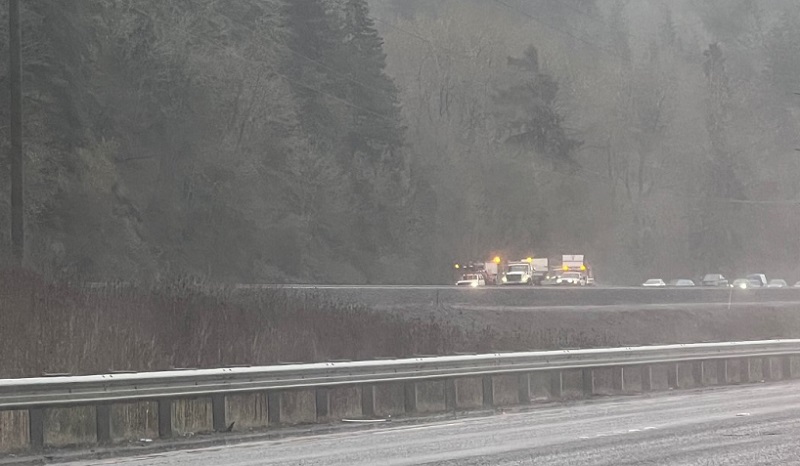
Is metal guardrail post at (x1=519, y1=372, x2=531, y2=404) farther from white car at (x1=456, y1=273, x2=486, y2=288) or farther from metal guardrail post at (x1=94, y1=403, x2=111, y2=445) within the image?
white car at (x1=456, y1=273, x2=486, y2=288)

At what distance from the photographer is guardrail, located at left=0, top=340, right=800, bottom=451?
15.1m

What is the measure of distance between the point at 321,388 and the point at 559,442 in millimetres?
4613

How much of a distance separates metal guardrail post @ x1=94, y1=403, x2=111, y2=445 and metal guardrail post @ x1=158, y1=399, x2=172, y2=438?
30.9 inches

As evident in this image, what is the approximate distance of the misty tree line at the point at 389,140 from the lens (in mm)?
52750

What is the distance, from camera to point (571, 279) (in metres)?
69.4

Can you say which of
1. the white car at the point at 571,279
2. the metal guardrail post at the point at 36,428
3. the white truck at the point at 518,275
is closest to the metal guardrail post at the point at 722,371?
the metal guardrail post at the point at 36,428

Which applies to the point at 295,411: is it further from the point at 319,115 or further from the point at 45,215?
the point at 319,115

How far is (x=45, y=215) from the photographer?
4850cm

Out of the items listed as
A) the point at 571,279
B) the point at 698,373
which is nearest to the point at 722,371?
the point at 698,373

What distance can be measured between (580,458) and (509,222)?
241 feet

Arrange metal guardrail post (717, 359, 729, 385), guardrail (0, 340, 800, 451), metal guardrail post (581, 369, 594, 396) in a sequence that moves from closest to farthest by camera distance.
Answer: guardrail (0, 340, 800, 451), metal guardrail post (581, 369, 594, 396), metal guardrail post (717, 359, 729, 385)

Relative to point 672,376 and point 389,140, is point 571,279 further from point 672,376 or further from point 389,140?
point 672,376

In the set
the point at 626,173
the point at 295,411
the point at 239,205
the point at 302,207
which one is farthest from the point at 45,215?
the point at 626,173

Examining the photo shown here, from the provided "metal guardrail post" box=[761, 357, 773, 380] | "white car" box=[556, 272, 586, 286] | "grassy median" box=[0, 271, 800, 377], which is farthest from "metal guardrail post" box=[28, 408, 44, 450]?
"white car" box=[556, 272, 586, 286]
